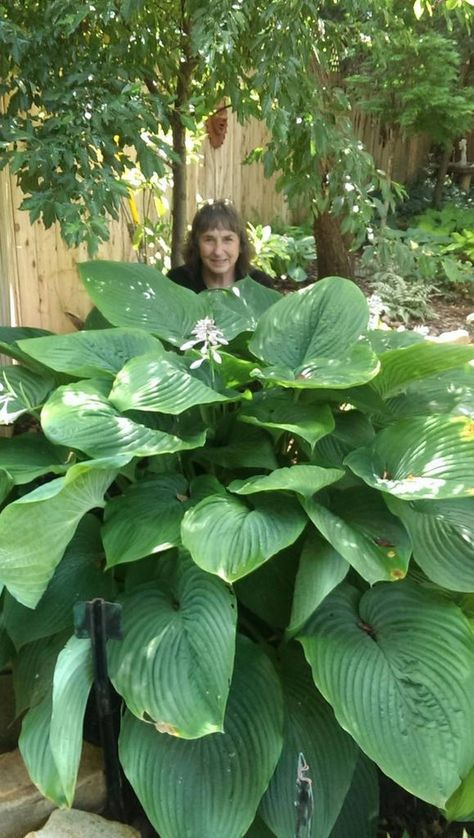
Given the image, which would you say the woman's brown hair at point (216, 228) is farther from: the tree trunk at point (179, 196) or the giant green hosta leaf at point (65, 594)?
the giant green hosta leaf at point (65, 594)

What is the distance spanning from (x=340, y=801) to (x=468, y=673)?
371 millimetres

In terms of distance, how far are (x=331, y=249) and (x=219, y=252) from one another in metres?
1.87

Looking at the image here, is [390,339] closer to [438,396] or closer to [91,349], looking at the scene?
[438,396]

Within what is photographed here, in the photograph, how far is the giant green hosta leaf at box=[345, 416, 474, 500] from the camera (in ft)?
5.17

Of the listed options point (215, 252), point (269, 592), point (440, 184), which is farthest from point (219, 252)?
point (440, 184)

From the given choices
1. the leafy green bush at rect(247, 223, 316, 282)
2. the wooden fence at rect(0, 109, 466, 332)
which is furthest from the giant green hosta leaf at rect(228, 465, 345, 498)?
the leafy green bush at rect(247, 223, 316, 282)

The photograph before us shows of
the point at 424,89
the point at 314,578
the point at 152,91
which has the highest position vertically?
the point at 424,89

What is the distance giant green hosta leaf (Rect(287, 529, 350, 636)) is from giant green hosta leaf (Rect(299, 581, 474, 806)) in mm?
63

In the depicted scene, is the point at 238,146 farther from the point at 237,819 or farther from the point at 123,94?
the point at 237,819

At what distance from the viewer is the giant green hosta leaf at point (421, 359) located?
1.92 metres

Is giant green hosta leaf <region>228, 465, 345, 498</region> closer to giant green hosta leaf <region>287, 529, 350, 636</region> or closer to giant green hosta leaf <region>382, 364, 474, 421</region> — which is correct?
giant green hosta leaf <region>287, 529, 350, 636</region>

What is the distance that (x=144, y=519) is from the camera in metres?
1.72

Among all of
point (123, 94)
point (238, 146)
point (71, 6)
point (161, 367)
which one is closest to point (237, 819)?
point (161, 367)

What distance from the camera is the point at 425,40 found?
264 inches
